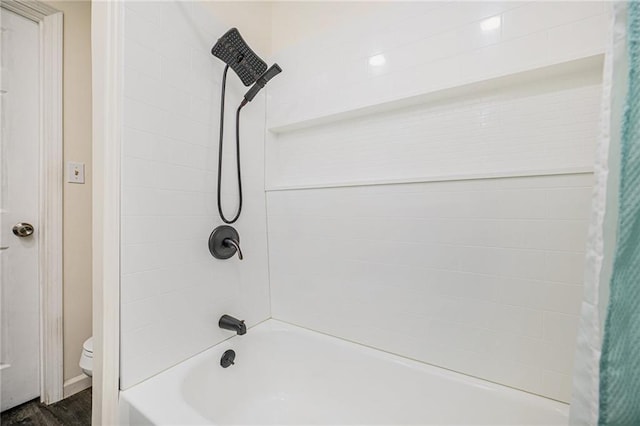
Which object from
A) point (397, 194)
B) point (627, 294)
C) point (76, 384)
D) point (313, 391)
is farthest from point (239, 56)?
point (76, 384)

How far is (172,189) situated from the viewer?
3.47ft

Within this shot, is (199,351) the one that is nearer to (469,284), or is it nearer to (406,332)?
(406,332)

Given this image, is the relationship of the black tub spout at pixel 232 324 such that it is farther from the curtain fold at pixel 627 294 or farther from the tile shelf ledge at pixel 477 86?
the curtain fold at pixel 627 294

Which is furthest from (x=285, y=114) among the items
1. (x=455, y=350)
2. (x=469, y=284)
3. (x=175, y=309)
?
(x=455, y=350)

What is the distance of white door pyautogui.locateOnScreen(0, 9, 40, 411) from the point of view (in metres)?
1.38

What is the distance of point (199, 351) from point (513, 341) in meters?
1.24

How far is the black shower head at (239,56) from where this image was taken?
1.10 m

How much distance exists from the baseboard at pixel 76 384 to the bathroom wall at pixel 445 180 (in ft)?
4.38

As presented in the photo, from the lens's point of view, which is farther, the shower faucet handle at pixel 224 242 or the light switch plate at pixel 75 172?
the light switch plate at pixel 75 172

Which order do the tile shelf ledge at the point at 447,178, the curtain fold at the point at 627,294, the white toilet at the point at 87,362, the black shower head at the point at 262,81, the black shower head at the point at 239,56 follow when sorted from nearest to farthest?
1. the curtain fold at the point at 627,294
2. the tile shelf ledge at the point at 447,178
3. the black shower head at the point at 239,56
4. the black shower head at the point at 262,81
5. the white toilet at the point at 87,362

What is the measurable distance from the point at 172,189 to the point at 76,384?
1509 mm

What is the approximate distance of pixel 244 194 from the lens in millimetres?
1398

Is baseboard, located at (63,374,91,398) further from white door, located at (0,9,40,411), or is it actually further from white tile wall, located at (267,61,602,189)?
white tile wall, located at (267,61,602,189)

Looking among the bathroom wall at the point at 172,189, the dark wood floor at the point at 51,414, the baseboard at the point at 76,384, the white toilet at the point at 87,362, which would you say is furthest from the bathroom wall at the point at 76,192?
the bathroom wall at the point at 172,189
